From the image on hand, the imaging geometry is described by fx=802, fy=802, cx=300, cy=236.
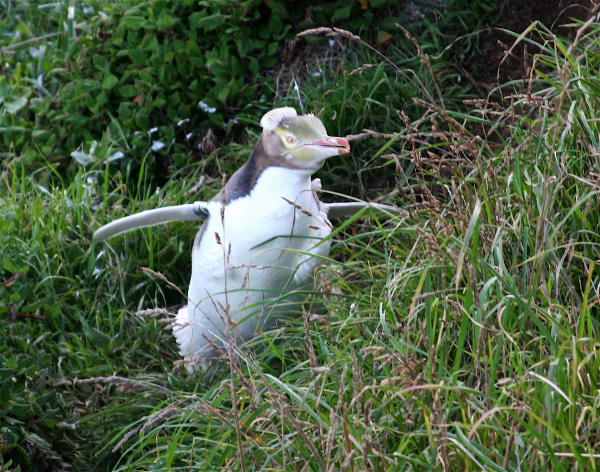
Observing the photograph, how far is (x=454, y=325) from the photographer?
2.27 metres

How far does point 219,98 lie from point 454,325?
2.40m

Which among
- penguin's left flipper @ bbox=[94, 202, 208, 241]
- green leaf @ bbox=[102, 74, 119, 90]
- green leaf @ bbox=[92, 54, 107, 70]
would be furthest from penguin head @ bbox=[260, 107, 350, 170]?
green leaf @ bbox=[92, 54, 107, 70]

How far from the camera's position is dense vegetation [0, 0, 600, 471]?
1949mm

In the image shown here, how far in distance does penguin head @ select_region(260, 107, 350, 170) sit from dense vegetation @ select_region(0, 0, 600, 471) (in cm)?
24

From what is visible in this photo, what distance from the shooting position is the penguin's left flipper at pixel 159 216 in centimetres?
310

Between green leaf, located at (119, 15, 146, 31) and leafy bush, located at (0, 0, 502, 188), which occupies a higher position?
green leaf, located at (119, 15, 146, 31)

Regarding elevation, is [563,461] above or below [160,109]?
above

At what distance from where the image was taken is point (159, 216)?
10.3ft

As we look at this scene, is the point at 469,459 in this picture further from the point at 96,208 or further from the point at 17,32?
the point at 17,32

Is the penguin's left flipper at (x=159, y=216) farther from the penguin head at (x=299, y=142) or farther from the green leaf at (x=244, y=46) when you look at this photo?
the green leaf at (x=244, y=46)

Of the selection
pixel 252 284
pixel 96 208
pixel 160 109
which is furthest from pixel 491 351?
pixel 160 109

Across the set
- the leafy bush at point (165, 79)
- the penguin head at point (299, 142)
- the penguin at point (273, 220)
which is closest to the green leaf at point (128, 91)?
the leafy bush at point (165, 79)

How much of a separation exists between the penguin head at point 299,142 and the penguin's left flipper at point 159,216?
0.41 meters

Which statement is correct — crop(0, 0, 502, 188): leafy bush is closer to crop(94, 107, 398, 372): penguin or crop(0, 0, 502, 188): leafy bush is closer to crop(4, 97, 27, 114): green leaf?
crop(4, 97, 27, 114): green leaf
